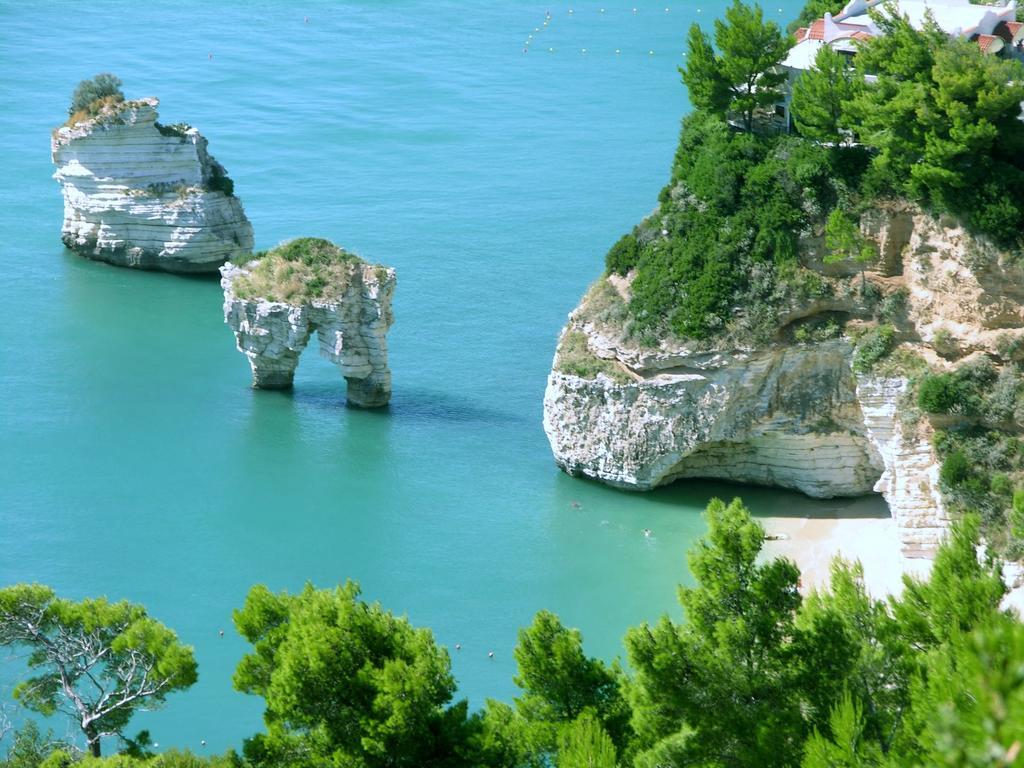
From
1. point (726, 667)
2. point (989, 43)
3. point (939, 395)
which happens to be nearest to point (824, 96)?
point (989, 43)

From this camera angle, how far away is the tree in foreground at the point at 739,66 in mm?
39938

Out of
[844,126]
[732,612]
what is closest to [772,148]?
[844,126]

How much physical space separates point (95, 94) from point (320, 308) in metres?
17.2

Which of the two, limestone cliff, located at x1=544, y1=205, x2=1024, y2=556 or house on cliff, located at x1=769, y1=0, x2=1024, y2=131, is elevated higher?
house on cliff, located at x1=769, y1=0, x2=1024, y2=131

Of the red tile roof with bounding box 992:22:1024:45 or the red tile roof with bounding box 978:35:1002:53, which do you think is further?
the red tile roof with bounding box 992:22:1024:45

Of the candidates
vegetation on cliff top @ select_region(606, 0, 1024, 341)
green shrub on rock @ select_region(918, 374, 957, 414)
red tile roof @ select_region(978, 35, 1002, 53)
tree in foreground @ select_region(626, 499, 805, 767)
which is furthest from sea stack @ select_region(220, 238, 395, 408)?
tree in foreground @ select_region(626, 499, 805, 767)

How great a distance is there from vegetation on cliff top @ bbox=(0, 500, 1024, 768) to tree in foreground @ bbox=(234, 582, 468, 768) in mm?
26

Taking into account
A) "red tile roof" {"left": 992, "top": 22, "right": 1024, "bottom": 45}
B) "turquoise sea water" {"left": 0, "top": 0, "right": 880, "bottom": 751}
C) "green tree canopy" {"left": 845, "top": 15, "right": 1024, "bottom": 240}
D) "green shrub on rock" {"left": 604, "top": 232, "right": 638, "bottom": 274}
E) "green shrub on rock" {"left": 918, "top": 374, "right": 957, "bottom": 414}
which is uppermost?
"red tile roof" {"left": 992, "top": 22, "right": 1024, "bottom": 45}

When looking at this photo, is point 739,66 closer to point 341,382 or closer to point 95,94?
point 341,382

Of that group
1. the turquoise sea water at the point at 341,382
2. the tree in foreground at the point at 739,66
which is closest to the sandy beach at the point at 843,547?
the turquoise sea water at the point at 341,382

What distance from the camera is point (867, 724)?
19.8 m

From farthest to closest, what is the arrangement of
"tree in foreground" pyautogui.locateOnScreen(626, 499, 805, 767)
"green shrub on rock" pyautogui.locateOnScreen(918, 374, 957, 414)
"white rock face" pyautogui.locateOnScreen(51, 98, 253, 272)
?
"white rock face" pyautogui.locateOnScreen(51, 98, 253, 272) < "green shrub on rock" pyautogui.locateOnScreen(918, 374, 957, 414) < "tree in foreground" pyautogui.locateOnScreen(626, 499, 805, 767)

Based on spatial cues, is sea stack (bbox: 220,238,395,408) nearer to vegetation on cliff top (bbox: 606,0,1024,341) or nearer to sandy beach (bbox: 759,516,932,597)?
vegetation on cliff top (bbox: 606,0,1024,341)

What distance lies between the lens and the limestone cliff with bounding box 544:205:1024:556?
3512 centimetres
